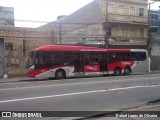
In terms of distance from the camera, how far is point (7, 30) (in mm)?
30109

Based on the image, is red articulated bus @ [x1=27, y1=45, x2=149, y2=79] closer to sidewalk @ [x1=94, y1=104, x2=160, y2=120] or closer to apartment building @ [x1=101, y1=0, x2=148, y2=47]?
apartment building @ [x1=101, y1=0, x2=148, y2=47]

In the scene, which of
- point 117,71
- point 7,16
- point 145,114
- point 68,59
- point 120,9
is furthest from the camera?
point 120,9

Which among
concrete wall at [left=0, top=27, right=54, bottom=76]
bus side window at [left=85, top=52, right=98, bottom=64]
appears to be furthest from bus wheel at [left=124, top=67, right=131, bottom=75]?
concrete wall at [left=0, top=27, right=54, bottom=76]

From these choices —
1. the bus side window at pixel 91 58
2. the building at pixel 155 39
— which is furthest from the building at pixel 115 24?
the bus side window at pixel 91 58

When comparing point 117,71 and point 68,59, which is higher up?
point 68,59

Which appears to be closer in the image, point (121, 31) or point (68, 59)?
point (68, 59)

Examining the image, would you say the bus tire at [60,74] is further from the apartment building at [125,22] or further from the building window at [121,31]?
the building window at [121,31]

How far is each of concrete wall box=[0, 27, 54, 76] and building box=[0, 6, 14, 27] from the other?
898mm

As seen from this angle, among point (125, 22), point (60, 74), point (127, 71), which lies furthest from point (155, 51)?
Answer: point (60, 74)

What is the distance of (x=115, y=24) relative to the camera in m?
38.5

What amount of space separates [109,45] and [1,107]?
90.8 feet

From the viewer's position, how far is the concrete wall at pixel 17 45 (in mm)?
29875

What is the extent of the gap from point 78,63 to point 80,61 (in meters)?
0.29

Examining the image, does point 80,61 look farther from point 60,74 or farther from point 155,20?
point 155,20
